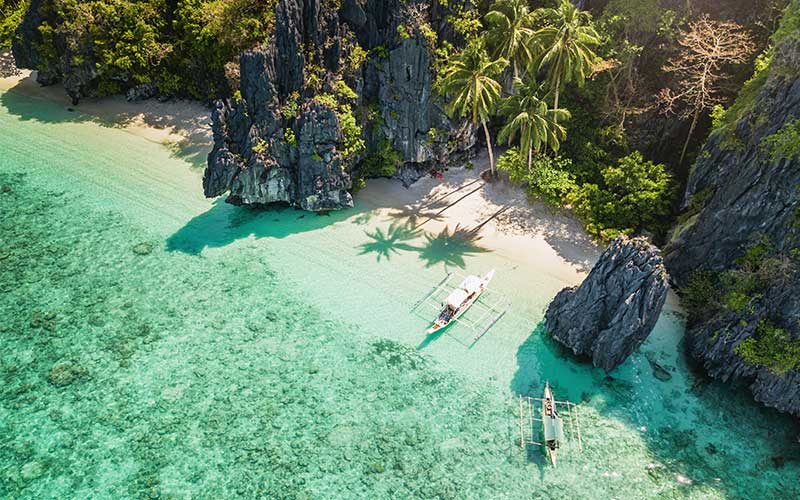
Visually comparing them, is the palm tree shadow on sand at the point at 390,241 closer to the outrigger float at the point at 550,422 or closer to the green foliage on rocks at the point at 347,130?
the green foliage on rocks at the point at 347,130

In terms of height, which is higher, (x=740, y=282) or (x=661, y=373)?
(x=740, y=282)

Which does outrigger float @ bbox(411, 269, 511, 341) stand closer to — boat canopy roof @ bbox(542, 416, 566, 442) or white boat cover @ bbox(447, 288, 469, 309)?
white boat cover @ bbox(447, 288, 469, 309)

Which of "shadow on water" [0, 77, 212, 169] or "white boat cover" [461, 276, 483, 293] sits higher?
"shadow on water" [0, 77, 212, 169]

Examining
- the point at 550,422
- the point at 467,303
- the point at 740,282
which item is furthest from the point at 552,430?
the point at 740,282

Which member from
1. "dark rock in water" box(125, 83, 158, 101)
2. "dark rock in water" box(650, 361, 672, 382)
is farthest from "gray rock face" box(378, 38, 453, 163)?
"dark rock in water" box(125, 83, 158, 101)

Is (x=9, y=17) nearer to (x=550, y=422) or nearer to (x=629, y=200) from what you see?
(x=629, y=200)

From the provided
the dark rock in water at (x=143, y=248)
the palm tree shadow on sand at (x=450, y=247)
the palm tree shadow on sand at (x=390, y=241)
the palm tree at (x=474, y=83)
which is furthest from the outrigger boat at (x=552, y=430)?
the dark rock in water at (x=143, y=248)
